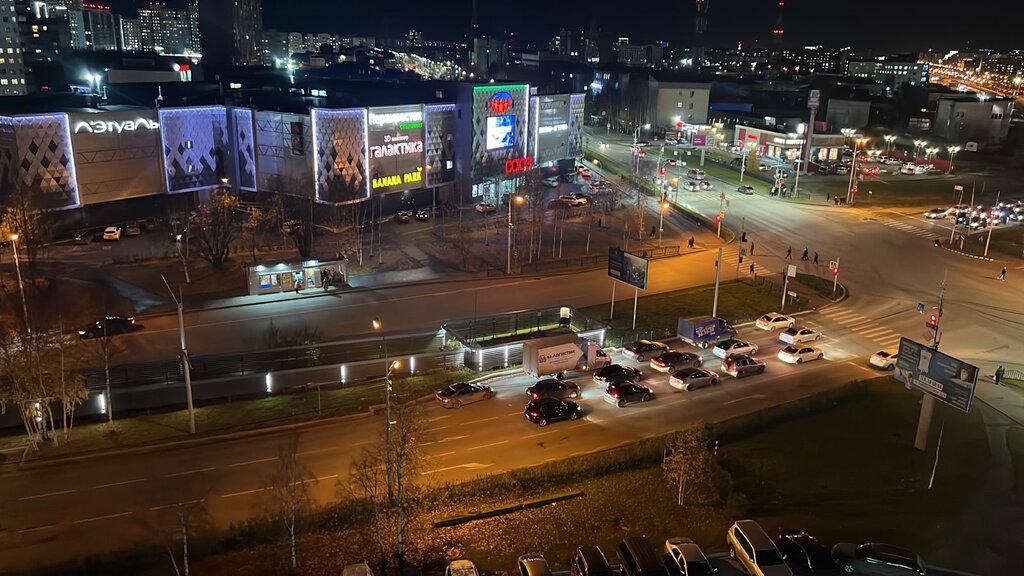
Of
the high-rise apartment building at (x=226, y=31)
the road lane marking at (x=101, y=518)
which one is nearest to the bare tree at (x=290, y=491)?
the road lane marking at (x=101, y=518)

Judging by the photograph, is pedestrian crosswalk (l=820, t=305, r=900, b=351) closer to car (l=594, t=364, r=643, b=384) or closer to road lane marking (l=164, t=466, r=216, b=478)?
car (l=594, t=364, r=643, b=384)

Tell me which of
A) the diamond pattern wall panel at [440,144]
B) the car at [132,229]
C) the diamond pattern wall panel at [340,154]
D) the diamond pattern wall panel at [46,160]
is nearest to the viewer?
the diamond pattern wall panel at [46,160]

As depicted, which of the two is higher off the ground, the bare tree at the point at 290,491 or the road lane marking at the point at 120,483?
the bare tree at the point at 290,491

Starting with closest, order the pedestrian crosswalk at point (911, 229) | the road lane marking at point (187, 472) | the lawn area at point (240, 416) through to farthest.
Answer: the road lane marking at point (187, 472)
the lawn area at point (240, 416)
the pedestrian crosswalk at point (911, 229)

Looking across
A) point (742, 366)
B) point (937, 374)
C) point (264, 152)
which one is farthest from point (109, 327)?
point (937, 374)

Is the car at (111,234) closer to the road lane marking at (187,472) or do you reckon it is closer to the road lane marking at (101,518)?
the road lane marking at (187,472)

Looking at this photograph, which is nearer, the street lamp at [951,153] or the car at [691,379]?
the car at [691,379]

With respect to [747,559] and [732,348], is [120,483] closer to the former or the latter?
[747,559]
